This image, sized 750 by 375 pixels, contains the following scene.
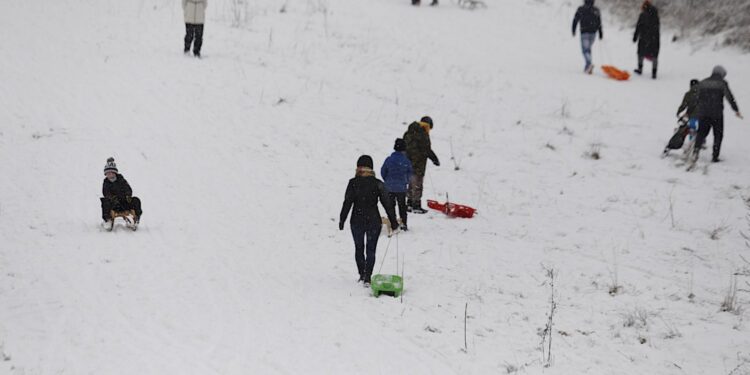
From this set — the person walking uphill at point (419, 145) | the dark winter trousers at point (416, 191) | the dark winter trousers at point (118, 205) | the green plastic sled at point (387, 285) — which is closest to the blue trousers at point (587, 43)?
the person walking uphill at point (419, 145)

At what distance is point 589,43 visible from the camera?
2106cm

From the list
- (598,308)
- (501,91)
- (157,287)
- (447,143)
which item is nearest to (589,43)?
(501,91)

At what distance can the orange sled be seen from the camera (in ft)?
67.9

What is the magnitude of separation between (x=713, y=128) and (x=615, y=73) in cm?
686

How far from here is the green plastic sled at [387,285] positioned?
8.88 m

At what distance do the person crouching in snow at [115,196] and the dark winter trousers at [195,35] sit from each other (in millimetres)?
8772

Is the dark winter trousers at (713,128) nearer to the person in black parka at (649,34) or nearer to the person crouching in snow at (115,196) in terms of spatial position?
the person in black parka at (649,34)

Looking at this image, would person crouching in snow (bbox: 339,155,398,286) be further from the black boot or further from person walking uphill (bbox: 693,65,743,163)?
person walking uphill (bbox: 693,65,743,163)

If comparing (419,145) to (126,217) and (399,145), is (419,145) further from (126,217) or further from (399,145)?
(126,217)

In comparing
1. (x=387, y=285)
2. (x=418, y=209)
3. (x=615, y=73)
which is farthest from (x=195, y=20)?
(x=615, y=73)

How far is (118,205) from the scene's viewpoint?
10.8 metres

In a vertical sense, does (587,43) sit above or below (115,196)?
above

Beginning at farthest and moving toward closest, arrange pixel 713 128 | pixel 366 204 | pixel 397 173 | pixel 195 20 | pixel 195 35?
1. pixel 195 35
2. pixel 195 20
3. pixel 713 128
4. pixel 397 173
5. pixel 366 204

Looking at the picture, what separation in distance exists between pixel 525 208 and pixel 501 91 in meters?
7.31
